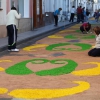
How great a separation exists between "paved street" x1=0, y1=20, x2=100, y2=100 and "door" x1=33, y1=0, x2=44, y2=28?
47.4 feet

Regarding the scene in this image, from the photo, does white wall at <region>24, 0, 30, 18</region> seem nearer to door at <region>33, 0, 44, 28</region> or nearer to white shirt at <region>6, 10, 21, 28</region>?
door at <region>33, 0, 44, 28</region>

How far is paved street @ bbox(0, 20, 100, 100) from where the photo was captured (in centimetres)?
685

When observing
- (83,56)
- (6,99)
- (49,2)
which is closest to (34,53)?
(83,56)

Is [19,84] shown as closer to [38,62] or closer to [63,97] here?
[63,97]

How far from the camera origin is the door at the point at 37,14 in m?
26.9

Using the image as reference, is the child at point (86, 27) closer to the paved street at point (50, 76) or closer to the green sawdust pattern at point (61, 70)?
the paved street at point (50, 76)

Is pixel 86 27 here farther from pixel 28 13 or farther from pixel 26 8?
pixel 26 8

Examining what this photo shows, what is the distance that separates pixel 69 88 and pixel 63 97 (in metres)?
0.75

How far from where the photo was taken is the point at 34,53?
13.2 meters

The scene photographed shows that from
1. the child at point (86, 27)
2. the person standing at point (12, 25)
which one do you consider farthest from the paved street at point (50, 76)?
the child at point (86, 27)

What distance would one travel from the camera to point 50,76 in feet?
28.1

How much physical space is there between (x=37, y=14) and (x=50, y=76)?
66.2 ft

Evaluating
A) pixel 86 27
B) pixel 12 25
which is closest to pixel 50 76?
pixel 12 25

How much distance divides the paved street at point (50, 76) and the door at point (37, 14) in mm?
14435
